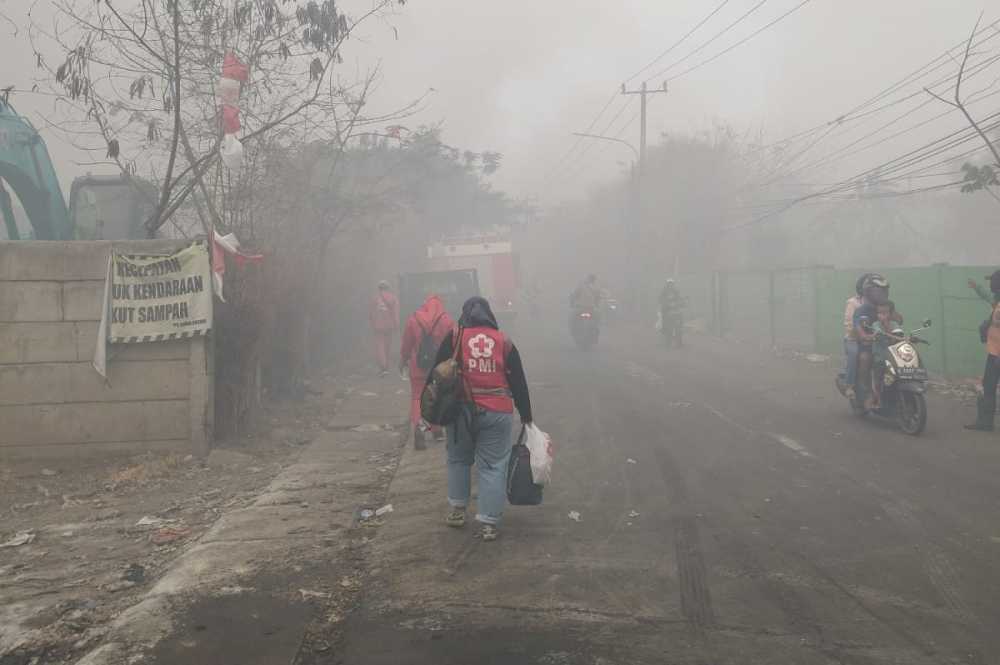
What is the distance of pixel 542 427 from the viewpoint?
32.5 feet

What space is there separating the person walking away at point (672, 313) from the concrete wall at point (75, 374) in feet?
46.5

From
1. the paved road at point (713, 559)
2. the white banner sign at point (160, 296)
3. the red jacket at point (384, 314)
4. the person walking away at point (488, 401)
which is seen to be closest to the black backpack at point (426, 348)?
the paved road at point (713, 559)

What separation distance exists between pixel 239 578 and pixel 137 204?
932 cm

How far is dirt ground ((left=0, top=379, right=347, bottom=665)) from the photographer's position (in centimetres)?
458

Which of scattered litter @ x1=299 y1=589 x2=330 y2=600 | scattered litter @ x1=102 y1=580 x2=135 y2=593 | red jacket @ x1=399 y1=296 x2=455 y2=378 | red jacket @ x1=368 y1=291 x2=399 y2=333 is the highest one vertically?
red jacket @ x1=368 y1=291 x2=399 y2=333

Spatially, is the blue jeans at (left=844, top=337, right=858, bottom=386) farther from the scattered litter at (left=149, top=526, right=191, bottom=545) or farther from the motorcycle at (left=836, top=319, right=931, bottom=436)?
the scattered litter at (left=149, top=526, right=191, bottom=545)

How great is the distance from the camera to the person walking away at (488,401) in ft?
18.4

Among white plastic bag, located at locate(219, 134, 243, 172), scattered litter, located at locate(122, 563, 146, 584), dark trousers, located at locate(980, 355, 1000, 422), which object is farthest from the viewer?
white plastic bag, located at locate(219, 134, 243, 172)

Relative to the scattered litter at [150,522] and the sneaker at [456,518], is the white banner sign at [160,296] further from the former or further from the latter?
the sneaker at [456,518]

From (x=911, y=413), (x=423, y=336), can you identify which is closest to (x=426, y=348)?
(x=423, y=336)

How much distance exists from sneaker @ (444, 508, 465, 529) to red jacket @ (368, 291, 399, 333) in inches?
387

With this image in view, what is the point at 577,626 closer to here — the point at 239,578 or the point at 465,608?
the point at 465,608

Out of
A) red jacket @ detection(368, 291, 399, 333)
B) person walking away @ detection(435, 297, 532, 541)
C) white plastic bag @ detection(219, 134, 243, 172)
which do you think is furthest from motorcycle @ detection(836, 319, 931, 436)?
red jacket @ detection(368, 291, 399, 333)

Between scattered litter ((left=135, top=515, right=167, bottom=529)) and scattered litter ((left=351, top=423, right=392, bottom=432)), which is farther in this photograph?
scattered litter ((left=351, top=423, right=392, bottom=432))
